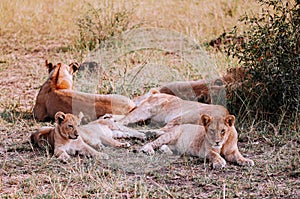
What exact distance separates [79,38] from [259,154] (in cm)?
519

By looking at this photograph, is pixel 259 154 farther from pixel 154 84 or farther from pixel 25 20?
pixel 25 20

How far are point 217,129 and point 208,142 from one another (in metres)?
0.16

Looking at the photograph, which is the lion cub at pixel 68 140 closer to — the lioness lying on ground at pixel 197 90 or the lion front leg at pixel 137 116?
the lion front leg at pixel 137 116

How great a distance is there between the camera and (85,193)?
4855mm

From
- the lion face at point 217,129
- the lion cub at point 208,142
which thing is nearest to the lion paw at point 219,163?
the lion cub at point 208,142

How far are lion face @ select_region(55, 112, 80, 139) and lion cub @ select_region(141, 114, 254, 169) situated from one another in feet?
2.11

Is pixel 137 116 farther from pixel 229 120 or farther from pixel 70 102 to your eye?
pixel 229 120

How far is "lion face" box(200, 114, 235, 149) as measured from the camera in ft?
18.2

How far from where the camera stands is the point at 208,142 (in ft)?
18.6

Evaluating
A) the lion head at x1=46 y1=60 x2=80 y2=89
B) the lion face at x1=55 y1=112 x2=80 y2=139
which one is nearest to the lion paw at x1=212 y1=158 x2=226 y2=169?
the lion face at x1=55 y1=112 x2=80 y2=139

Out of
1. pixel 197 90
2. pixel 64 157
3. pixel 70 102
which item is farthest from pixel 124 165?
pixel 197 90

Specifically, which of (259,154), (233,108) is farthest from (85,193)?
(233,108)

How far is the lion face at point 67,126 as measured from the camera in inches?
228

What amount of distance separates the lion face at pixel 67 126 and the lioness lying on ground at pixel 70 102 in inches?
42.9
